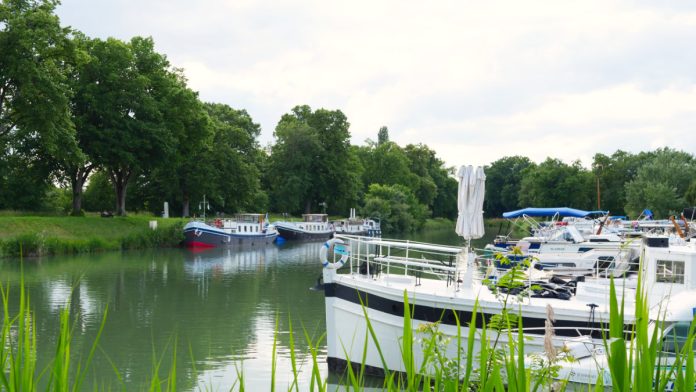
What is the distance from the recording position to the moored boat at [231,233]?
167 feet

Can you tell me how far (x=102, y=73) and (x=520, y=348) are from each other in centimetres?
5049

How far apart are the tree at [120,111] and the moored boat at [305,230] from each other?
18.5 metres

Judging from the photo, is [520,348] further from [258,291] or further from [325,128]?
[325,128]

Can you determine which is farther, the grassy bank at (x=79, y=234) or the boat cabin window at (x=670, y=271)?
the grassy bank at (x=79, y=234)

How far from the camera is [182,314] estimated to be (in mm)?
21453

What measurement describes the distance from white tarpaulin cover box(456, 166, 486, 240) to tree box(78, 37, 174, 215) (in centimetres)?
3767

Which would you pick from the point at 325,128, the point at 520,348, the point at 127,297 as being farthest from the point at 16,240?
the point at 325,128

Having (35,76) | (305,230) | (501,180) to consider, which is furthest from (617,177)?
(35,76)

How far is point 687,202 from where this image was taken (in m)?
68.3

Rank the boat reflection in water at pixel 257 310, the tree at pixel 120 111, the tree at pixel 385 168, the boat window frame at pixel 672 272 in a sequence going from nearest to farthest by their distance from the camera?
the boat window frame at pixel 672 272, the boat reflection in water at pixel 257 310, the tree at pixel 120 111, the tree at pixel 385 168

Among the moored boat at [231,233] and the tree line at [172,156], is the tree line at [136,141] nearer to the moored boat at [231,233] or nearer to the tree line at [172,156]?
the tree line at [172,156]

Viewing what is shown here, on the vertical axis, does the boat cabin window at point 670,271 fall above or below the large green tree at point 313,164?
below

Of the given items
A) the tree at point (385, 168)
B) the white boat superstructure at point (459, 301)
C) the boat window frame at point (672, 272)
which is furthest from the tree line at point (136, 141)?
the boat window frame at point (672, 272)

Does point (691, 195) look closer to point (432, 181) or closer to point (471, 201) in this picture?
point (432, 181)
